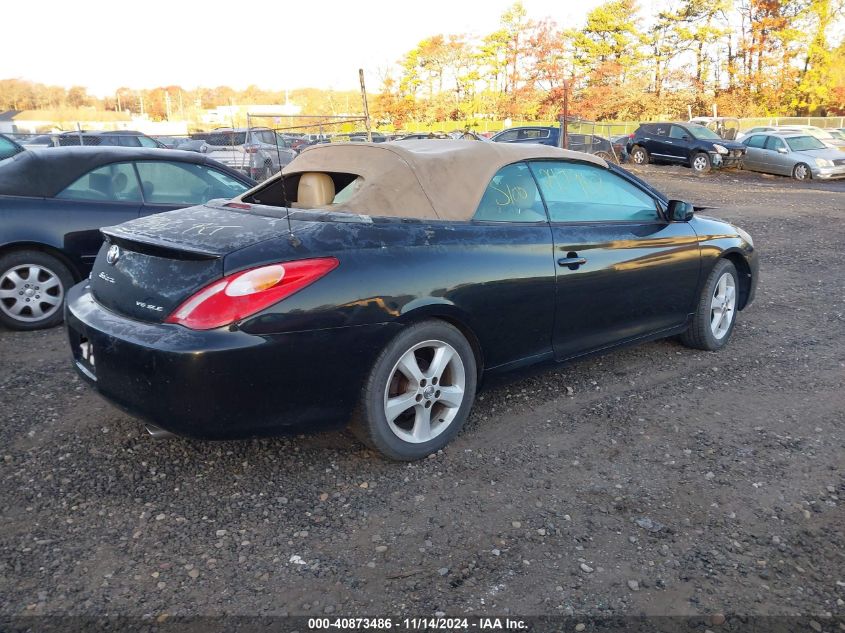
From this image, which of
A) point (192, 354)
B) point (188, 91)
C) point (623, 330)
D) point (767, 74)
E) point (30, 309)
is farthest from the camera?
point (188, 91)

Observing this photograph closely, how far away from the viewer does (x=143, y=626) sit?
2217 mm

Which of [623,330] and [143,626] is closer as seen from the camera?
[143,626]

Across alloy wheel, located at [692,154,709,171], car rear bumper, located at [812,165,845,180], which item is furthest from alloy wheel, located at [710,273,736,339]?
alloy wheel, located at [692,154,709,171]

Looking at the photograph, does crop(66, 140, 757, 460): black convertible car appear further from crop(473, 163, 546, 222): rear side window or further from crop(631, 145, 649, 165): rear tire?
crop(631, 145, 649, 165): rear tire

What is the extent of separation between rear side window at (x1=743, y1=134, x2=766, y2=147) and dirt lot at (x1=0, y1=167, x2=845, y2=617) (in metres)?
20.8

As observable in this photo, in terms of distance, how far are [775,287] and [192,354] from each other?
642 cm

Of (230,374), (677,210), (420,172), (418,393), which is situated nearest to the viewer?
(230,374)

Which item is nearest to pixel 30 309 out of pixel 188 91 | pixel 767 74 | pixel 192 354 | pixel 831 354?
pixel 192 354

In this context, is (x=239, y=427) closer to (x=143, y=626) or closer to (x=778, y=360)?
(x=143, y=626)

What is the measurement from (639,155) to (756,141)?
476 cm

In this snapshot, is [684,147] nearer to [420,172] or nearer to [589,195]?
[589,195]

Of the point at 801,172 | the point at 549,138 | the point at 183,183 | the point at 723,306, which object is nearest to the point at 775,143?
the point at 801,172

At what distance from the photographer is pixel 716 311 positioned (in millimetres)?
5066

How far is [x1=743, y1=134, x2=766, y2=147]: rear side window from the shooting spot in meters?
22.6
